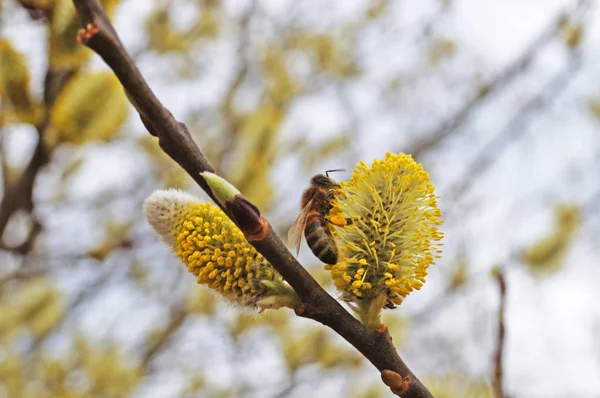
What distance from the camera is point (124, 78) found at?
1.96ft

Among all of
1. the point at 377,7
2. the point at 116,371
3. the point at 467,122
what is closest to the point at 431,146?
the point at 467,122

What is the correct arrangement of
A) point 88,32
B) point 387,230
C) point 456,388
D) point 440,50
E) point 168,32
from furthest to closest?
point 440,50
point 168,32
point 456,388
point 387,230
point 88,32

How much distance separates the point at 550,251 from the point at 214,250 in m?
2.38

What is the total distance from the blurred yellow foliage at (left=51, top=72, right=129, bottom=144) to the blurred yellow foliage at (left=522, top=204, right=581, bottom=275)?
2.16 meters

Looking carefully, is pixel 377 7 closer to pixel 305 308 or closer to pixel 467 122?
pixel 467 122

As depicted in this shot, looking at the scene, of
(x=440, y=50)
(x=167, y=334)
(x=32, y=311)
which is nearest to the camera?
(x=32, y=311)

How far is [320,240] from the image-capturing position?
0.91 metres

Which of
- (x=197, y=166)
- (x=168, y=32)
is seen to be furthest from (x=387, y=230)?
(x=168, y=32)

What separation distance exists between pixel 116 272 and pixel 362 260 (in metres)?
2.45

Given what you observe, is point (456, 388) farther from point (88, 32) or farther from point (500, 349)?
point (88, 32)

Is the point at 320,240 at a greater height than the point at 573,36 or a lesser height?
lesser

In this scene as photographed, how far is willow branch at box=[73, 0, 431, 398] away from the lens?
0.59 metres

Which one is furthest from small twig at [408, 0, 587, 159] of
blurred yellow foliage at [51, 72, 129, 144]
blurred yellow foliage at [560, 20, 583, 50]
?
blurred yellow foliage at [51, 72, 129, 144]

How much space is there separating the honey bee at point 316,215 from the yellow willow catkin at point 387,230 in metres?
0.05
